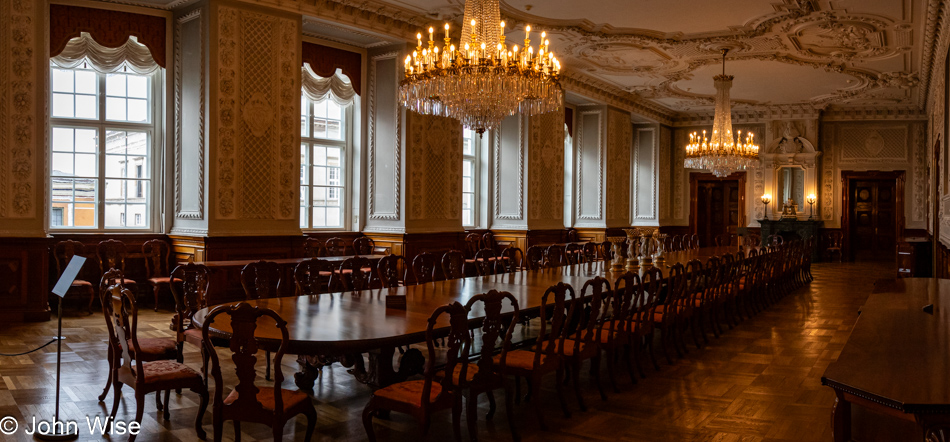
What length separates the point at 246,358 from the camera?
2.89m

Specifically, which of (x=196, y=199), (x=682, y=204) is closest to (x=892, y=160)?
(x=682, y=204)

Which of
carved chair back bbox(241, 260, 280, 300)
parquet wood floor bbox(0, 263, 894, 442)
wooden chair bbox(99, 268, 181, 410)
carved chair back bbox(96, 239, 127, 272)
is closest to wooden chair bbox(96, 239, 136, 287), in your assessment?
carved chair back bbox(96, 239, 127, 272)

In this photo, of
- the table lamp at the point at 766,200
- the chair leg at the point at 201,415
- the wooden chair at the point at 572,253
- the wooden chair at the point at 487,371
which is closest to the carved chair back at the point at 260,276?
the chair leg at the point at 201,415

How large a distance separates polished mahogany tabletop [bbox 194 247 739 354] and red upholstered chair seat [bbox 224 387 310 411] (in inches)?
9.0

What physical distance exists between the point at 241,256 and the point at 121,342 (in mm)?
4002

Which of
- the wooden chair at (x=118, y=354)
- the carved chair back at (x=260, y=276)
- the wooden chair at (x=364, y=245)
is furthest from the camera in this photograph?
the wooden chair at (x=364, y=245)

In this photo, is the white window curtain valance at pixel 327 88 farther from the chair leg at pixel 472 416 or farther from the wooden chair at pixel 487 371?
the chair leg at pixel 472 416

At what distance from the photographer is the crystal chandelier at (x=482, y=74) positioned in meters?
5.50

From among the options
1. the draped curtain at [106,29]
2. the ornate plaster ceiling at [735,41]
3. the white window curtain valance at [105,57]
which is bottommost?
the white window curtain valance at [105,57]

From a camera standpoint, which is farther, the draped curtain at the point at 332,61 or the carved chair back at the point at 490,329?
the draped curtain at the point at 332,61

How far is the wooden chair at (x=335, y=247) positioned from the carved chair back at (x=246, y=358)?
5.62 m

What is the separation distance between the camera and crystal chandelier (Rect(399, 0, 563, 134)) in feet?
18.1

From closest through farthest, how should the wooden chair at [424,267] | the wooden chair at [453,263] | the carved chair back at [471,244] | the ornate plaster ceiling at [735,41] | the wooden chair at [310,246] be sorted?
the wooden chair at [424,267]
the wooden chair at [453,263]
the wooden chair at [310,246]
the ornate plaster ceiling at [735,41]
the carved chair back at [471,244]

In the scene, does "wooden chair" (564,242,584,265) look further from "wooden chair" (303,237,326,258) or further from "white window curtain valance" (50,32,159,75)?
"white window curtain valance" (50,32,159,75)
